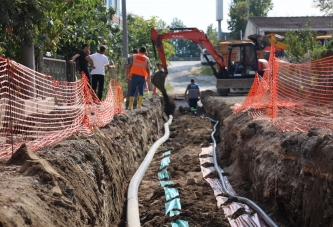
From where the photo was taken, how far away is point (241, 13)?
7550cm

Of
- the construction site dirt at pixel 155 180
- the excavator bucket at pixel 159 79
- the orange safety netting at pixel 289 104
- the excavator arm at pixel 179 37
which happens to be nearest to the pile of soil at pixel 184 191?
the construction site dirt at pixel 155 180

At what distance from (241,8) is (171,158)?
63.9 meters

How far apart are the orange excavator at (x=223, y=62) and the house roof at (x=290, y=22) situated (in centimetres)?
2439

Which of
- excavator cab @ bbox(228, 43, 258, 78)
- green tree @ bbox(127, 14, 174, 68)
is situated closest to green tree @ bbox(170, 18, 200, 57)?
green tree @ bbox(127, 14, 174, 68)

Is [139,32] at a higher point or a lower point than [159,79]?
higher

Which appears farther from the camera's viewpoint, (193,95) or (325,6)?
(325,6)

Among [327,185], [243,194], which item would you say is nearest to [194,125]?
[243,194]

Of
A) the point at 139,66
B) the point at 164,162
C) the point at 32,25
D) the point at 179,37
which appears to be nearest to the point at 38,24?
the point at 32,25

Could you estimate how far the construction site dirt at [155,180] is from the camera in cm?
521

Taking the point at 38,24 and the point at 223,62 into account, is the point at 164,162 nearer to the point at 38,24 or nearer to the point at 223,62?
the point at 38,24

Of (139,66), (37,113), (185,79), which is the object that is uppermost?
(139,66)

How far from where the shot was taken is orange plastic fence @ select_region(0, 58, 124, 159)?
328 inches

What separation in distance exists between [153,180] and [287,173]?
12.5ft

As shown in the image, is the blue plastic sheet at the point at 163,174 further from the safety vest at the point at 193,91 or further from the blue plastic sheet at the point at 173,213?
the safety vest at the point at 193,91
